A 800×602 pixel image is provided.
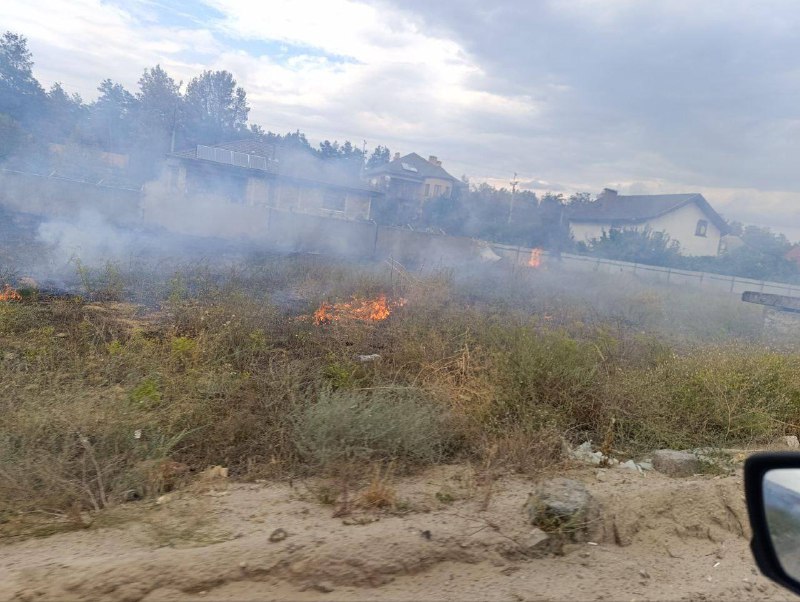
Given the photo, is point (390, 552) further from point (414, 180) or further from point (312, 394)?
point (414, 180)

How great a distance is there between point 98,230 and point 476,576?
47.3 ft

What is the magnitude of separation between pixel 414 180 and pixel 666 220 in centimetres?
1547

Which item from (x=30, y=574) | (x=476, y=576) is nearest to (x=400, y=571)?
(x=476, y=576)

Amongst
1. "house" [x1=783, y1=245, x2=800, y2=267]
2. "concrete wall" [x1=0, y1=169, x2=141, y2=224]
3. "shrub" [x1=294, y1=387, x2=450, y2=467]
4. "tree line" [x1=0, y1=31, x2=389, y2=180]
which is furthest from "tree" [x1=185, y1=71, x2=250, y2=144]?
"house" [x1=783, y1=245, x2=800, y2=267]

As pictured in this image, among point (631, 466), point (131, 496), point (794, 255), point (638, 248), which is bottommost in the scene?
point (131, 496)

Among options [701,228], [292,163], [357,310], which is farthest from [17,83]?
[701,228]

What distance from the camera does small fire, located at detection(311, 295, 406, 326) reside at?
330 inches

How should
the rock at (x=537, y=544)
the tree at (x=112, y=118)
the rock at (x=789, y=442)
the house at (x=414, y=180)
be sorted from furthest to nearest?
the house at (x=414, y=180), the tree at (x=112, y=118), the rock at (x=789, y=442), the rock at (x=537, y=544)

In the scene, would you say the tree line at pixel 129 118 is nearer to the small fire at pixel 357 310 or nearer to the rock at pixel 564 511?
the small fire at pixel 357 310

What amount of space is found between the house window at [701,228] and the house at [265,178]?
22908 mm

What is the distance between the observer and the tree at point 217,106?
1100 inches

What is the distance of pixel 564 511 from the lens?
3074 millimetres

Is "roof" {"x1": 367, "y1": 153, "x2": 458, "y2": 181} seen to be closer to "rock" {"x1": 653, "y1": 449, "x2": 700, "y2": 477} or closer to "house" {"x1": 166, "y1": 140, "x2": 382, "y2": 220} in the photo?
"house" {"x1": 166, "y1": 140, "x2": 382, "y2": 220}

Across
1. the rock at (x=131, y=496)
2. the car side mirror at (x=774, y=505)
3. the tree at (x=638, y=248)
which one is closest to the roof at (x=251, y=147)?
the tree at (x=638, y=248)
